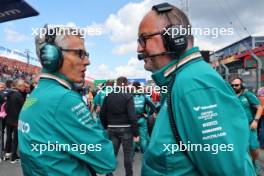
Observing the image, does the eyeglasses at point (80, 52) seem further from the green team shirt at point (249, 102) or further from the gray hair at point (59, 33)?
the green team shirt at point (249, 102)

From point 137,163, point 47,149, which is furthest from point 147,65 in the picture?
point 137,163

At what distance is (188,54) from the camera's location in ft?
5.62

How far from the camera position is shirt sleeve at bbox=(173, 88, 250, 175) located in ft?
4.88

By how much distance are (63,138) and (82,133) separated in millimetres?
109

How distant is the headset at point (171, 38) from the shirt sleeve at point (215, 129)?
277mm

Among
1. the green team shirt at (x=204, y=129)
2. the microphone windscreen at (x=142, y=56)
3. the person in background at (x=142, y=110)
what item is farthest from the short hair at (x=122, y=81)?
the green team shirt at (x=204, y=129)

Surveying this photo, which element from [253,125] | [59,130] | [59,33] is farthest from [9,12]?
[253,125]

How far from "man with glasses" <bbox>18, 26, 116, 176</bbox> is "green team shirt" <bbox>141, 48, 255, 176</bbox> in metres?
0.58

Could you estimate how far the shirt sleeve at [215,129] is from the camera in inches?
58.5

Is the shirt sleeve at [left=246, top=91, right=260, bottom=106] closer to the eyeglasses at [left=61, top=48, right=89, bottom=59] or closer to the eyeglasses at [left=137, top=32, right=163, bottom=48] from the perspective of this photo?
the eyeglasses at [left=61, top=48, right=89, bottom=59]

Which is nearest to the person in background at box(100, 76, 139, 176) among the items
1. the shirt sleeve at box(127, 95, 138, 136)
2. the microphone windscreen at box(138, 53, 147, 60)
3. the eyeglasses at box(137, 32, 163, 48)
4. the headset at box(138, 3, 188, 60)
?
the shirt sleeve at box(127, 95, 138, 136)

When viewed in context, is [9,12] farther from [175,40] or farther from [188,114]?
[188,114]

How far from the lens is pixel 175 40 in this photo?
1666mm

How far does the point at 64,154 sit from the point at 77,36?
0.75 m
